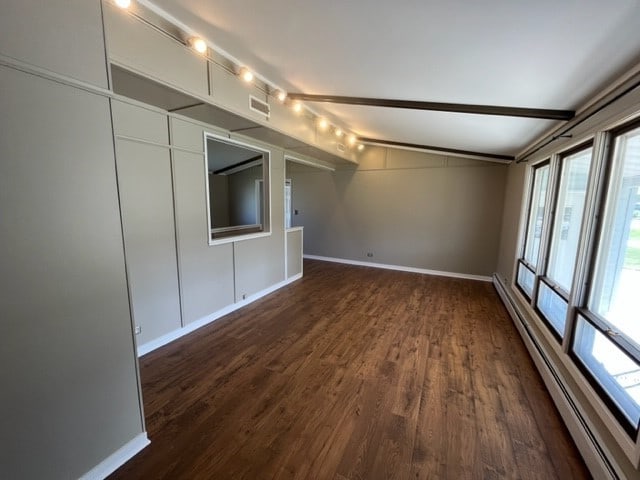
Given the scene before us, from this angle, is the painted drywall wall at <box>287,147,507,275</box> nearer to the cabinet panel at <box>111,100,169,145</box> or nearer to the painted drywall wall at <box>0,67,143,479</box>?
the cabinet panel at <box>111,100,169,145</box>

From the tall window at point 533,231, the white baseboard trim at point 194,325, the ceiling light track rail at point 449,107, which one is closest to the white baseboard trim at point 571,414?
the tall window at point 533,231

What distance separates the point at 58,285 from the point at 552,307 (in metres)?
3.91

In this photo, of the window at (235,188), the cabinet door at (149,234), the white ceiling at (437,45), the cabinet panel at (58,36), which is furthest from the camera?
the window at (235,188)

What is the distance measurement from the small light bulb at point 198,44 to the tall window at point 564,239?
3270mm

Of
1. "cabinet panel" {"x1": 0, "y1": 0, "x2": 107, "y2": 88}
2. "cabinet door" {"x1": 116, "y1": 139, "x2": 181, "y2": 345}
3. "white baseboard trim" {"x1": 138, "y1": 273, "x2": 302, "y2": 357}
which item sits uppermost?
"cabinet panel" {"x1": 0, "y1": 0, "x2": 107, "y2": 88}

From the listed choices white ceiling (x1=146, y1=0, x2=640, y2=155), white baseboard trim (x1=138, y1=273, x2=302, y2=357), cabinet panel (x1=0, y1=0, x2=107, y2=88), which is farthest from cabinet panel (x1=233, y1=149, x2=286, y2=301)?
cabinet panel (x1=0, y1=0, x2=107, y2=88)

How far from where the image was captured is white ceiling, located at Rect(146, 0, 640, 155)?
1.25m

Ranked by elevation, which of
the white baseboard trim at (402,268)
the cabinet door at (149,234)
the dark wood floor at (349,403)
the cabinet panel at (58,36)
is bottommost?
the dark wood floor at (349,403)

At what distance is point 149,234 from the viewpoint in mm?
2605

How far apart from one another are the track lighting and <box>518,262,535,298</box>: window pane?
428cm

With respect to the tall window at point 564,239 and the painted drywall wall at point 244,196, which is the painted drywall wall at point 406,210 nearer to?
the painted drywall wall at point 244,196

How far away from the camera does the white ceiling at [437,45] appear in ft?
4.11

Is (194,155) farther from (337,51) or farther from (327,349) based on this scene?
(327,349)

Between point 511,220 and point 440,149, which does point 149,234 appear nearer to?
point 440,149
